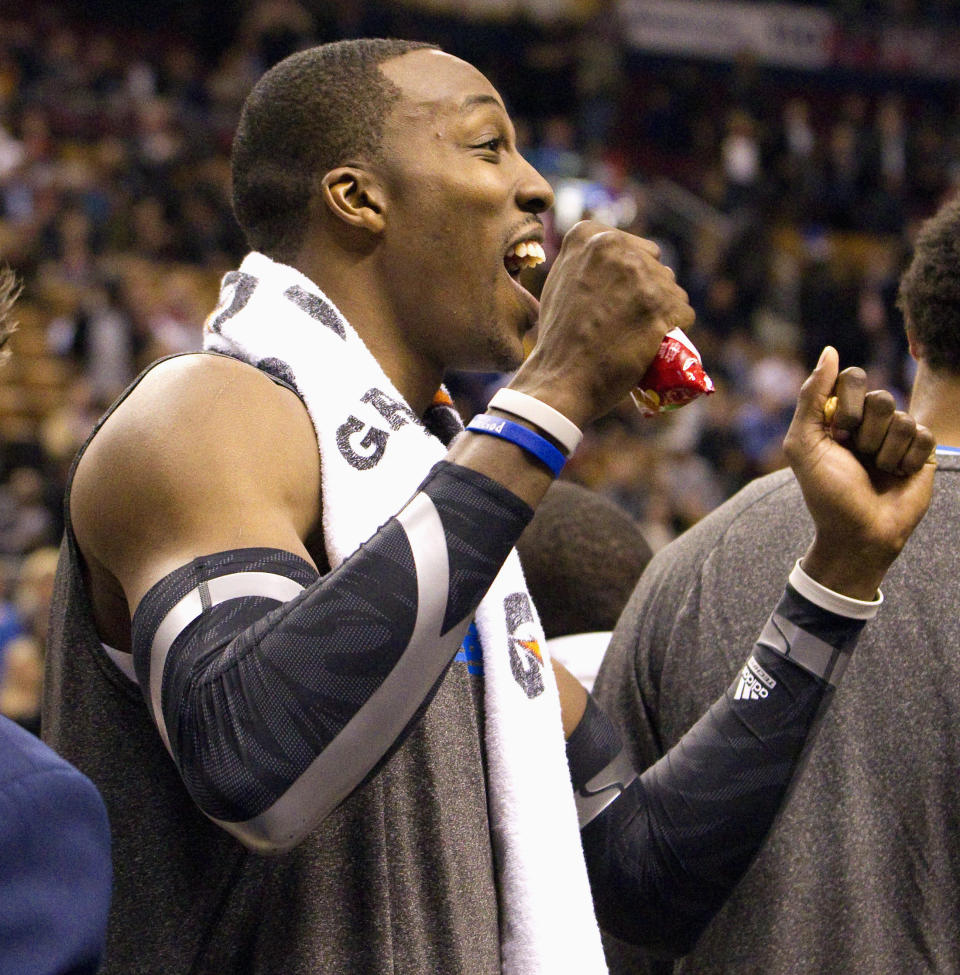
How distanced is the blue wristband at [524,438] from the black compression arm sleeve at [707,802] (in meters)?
0.55

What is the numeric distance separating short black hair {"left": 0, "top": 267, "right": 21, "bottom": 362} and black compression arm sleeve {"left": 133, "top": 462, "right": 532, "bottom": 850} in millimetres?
269

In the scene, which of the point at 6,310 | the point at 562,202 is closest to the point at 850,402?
the point at 6,310

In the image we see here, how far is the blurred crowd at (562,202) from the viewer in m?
9.75

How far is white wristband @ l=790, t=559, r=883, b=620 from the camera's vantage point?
1.75 meters

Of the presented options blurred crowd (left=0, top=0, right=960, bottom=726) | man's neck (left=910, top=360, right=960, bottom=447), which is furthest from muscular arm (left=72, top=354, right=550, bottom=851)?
blurred crowd (left=0, top=0, right=960, bottom=726)

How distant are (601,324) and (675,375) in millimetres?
114

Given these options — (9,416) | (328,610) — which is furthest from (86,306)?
(328,610)

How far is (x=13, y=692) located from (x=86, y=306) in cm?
507

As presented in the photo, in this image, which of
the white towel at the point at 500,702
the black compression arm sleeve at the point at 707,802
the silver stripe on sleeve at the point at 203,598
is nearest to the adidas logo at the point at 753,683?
the black compression arm sleeve at the point at 707,802

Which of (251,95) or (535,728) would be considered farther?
(251,95)

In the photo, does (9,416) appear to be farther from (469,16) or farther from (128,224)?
(469,16)

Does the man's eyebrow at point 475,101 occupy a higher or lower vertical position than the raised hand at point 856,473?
higher

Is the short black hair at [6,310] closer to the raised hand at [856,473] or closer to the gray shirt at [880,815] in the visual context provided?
the raised hand at [856,473]

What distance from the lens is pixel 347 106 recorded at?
182cm
